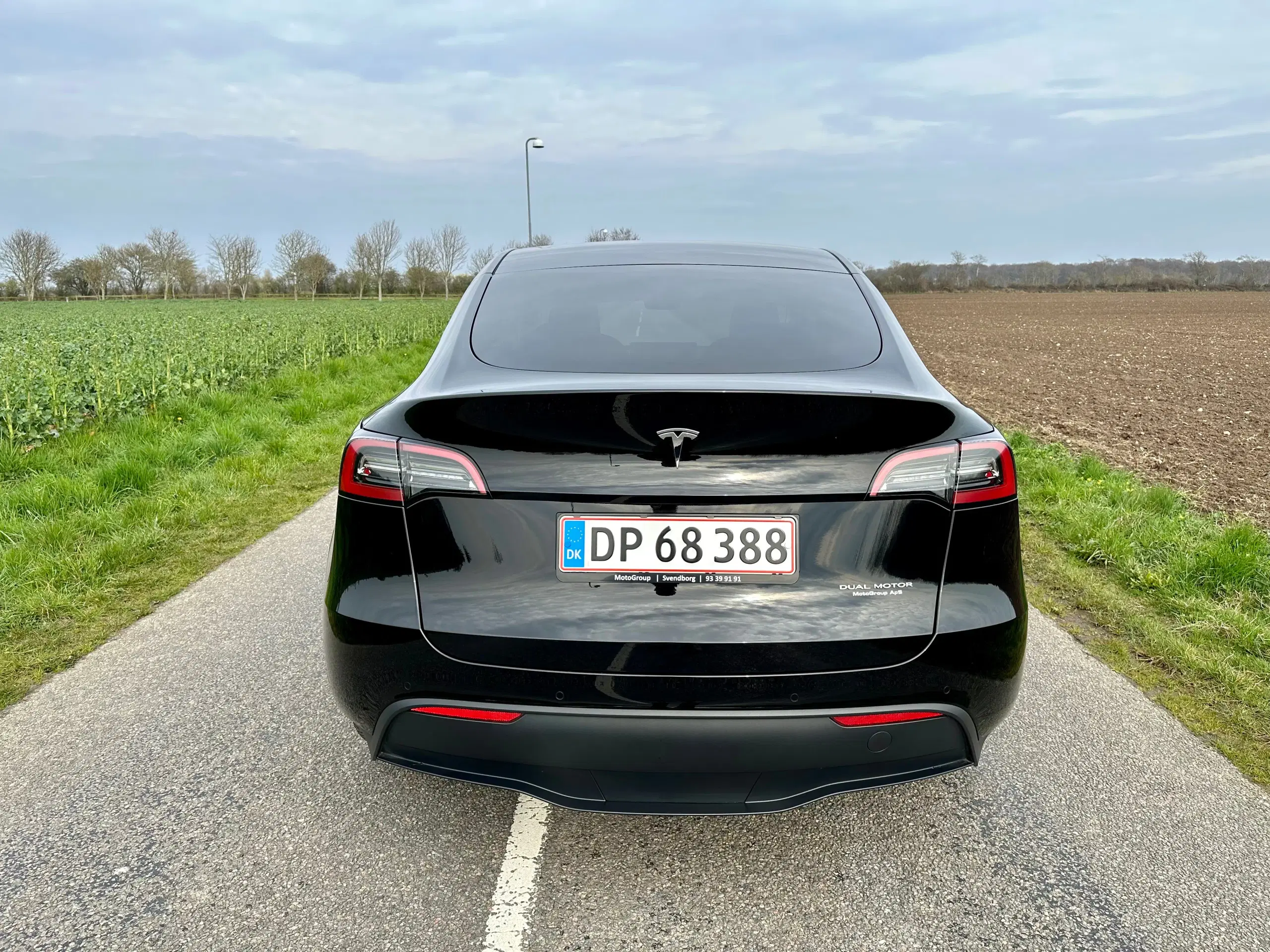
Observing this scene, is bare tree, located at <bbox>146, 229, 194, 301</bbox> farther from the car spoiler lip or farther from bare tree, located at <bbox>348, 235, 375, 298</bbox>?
the car spoiler lip

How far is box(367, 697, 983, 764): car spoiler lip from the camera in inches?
82.4

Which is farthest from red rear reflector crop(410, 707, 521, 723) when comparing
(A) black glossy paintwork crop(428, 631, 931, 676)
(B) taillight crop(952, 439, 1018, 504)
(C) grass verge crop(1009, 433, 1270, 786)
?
(C) grass verge crop(1009, 433, 1270, 786)

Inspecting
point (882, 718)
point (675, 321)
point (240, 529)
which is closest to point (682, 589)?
point (882, 718)

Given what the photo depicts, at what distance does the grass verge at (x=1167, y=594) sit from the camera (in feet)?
11.8

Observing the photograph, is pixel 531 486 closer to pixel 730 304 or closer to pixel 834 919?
pixel 730 304

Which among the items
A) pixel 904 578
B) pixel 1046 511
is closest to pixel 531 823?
pixel 904 578

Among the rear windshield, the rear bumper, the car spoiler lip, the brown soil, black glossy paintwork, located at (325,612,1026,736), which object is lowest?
the brown soil

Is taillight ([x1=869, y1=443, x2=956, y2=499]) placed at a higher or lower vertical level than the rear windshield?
lower

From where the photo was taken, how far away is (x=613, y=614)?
210 centimetres

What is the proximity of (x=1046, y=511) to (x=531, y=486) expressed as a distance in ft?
18.6

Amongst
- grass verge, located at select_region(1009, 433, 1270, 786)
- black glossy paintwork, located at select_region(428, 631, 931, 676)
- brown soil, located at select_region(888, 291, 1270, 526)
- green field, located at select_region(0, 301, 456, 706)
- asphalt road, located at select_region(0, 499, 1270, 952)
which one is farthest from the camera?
brown soil, located at select_region(888, 291, 1270, 526)

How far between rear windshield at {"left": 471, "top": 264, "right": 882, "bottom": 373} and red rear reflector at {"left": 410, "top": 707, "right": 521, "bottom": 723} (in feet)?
2.95

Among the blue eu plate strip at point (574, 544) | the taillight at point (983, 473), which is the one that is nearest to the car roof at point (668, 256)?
the taillight at point (983, 473)

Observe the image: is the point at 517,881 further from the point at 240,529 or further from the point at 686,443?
the point at 240,529
